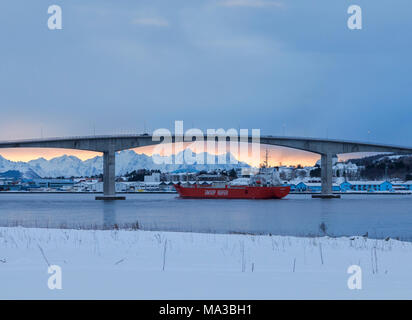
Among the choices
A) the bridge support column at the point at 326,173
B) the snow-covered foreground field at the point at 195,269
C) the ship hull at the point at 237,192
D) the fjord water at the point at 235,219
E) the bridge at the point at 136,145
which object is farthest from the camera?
the ship hull at the point at 237,192

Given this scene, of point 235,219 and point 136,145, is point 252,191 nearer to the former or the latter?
point 136,145

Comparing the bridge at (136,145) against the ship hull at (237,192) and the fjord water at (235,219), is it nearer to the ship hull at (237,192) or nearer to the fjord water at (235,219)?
the ship hull at (237,192)

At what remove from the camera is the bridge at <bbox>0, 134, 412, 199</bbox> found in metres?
77.6

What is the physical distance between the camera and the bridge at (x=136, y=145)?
254ft

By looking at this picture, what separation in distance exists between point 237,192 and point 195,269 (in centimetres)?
8783

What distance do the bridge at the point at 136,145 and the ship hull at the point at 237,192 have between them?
478 inches

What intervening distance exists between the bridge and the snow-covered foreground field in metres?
63.9

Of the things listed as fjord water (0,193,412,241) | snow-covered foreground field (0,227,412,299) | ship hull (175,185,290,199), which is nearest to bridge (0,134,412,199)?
ship hull (175,185,290,199)

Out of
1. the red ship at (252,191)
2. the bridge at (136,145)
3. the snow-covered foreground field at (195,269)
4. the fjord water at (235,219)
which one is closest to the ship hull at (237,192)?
the red ship at (252,191)

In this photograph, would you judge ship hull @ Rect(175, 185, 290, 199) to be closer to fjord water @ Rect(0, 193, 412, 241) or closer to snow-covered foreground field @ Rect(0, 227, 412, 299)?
fjord water @ Rect(0, 193, 412, 241)

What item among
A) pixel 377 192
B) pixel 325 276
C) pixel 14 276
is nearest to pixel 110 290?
pixel 14 276

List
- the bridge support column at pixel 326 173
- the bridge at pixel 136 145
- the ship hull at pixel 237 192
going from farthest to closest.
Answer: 1. the ship hull at pixel 237 192
2. the bridge support column at pixel 326 173
3. the bridge at pixel 136 145

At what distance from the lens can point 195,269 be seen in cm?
914

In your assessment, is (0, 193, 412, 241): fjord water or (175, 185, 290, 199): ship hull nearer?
(0, 193, 412, 241): fjord water
